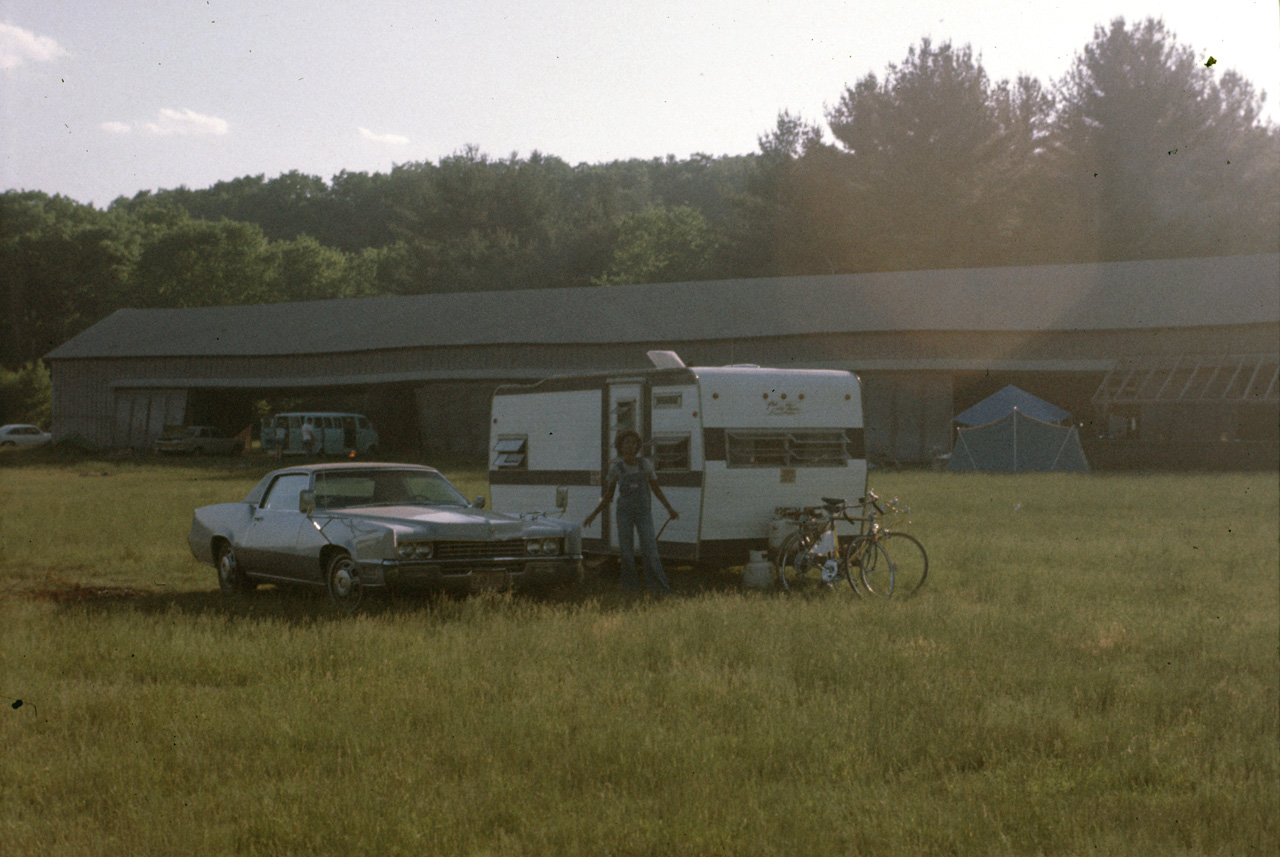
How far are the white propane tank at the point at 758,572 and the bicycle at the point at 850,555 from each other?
0.39 ft

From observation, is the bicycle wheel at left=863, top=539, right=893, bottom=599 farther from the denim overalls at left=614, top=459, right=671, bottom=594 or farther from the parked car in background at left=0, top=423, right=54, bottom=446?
the parked car in background at left=0, top=423, right=54, bottom=446

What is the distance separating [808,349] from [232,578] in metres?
36.2

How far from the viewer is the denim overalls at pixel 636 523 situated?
13180 mm

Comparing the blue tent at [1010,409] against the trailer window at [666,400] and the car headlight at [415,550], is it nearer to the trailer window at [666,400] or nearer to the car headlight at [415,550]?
the trailer window at [666,400]

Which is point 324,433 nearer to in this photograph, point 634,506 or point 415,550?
point 634,506

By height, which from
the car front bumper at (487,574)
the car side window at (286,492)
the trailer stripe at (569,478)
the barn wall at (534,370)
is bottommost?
the car front bumper at (487,574)

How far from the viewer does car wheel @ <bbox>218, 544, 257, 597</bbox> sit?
43.0 feet

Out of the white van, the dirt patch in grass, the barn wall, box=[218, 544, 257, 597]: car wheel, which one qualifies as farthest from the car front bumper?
the white van

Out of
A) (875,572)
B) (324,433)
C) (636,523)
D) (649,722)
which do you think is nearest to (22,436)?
(324,433)

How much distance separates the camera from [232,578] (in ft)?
43.3

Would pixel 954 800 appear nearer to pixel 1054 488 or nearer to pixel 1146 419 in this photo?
pixel 1054 488

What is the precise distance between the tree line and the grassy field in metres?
59.1

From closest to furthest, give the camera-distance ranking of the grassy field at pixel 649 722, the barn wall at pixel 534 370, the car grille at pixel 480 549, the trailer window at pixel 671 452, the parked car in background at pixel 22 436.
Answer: the grassy field at pixel 649 722, the car grille at pixel 480 549, the trailer window at pixel 671 452, the barn wall at pixel 534 370, the parked car in background at pixel 22 436

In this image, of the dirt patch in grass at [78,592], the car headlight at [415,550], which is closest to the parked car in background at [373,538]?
the car headlight at [415,550]
